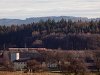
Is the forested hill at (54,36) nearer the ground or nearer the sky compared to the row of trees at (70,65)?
nearer the ground

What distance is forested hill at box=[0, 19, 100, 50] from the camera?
8062 centimetres

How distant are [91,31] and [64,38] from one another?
22.6 feet

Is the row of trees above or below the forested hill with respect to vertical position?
above

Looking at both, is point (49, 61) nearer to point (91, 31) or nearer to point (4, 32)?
point (91, 31)

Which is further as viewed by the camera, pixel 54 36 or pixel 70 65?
A: pixel 54 36

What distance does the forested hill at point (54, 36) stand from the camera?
80625 mm

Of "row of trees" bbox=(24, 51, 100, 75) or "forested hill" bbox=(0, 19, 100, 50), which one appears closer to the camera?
"row of trees" bbox=(24, 51, 100, 75)

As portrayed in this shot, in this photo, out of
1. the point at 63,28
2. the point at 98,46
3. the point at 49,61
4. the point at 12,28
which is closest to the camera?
the point at 49,61

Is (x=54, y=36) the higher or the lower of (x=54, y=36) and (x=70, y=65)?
the lower

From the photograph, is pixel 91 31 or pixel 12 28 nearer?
pixel 91 31

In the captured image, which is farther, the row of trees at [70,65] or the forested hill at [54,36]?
the forested hill at [54,36]

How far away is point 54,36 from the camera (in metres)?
88.5

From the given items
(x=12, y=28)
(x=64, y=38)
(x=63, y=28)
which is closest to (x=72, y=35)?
(x=64, y=38)

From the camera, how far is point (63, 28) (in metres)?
94.1
